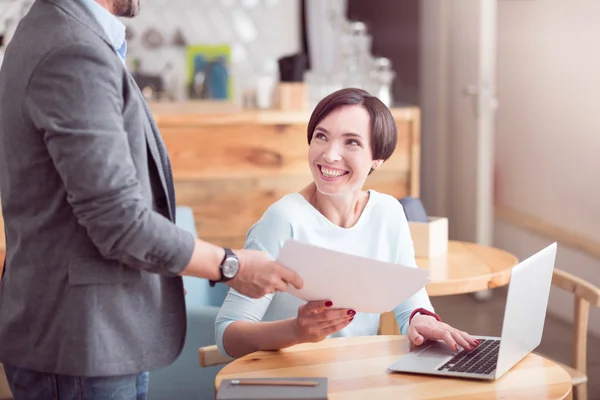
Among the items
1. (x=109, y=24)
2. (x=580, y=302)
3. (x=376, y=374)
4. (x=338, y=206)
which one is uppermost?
(x=109, y=24)

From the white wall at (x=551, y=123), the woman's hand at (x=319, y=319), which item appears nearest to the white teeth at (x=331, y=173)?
the woman's hand at (x=319, y=319)

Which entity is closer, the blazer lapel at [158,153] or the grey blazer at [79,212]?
the grey blazer at [79,212]

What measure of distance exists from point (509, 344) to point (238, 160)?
99.8 inches

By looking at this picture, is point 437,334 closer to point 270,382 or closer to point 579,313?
point 270,382

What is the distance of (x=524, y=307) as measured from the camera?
161cm

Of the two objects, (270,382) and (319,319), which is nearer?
(270,382)

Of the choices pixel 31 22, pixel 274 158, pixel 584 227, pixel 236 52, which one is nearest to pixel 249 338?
pixel 31 22

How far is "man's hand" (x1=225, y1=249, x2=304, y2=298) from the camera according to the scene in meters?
1.51

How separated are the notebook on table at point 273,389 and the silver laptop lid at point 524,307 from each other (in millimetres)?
358

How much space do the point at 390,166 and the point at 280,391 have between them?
277cm

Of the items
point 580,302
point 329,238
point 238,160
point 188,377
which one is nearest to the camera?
point 329,238

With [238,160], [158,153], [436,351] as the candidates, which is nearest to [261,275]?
[158,153]

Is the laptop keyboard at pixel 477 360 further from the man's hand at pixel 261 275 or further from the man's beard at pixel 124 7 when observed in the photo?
the man's beard at pixel 124 7

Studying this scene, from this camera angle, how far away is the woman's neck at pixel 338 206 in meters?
2.06
